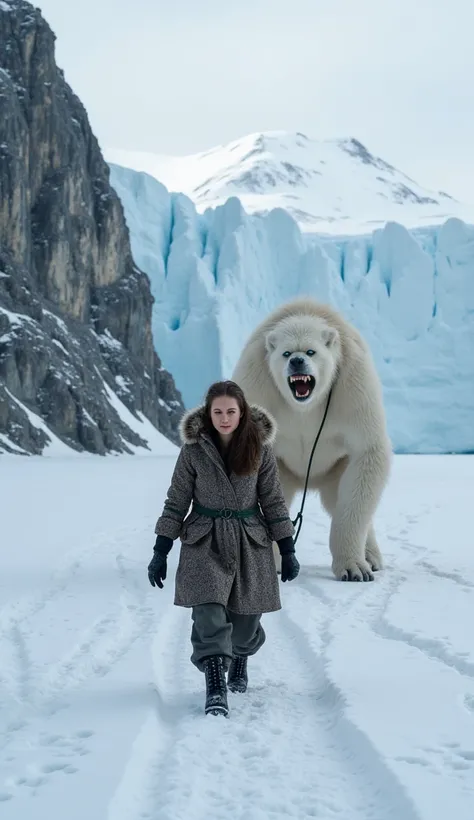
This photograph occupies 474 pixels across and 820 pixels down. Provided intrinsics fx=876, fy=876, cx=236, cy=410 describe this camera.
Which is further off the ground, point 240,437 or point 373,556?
point 240,437

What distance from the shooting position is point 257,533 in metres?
2.67

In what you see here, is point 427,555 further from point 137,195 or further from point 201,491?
point 137,195

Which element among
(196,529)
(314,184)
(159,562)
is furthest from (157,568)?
(314,184)

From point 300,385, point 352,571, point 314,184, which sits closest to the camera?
point 300,385

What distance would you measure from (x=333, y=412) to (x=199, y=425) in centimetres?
229

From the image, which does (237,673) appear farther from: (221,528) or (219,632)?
(221,528)

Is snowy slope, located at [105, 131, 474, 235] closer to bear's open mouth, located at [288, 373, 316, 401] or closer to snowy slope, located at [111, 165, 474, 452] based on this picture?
snowy slope, located at [111, 165, 474, 452]

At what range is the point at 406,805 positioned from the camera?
1695 millimetres

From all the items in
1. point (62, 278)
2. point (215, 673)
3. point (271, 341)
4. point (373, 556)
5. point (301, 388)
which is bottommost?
point (373, 556)

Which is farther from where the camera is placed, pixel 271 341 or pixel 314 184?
pixel 314 184

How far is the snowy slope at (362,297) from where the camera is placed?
120 feet

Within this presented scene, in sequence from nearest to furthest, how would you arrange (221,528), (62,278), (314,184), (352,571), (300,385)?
(221,528), (300,385), (352,571), (62,278), (314,184)

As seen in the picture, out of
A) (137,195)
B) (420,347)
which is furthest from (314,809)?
(137,195)

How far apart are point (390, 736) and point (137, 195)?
40934 mm
